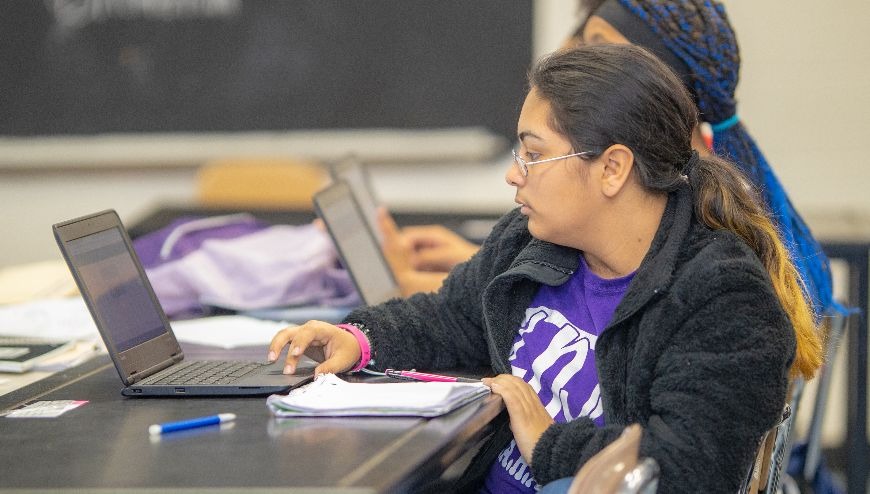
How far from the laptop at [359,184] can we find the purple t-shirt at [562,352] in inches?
34.6

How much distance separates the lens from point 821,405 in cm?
237

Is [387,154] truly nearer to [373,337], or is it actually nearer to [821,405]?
[821,405]

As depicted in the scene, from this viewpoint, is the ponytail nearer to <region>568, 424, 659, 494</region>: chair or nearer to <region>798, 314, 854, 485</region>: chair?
<region>568, 424, 659, 494</region>: chair

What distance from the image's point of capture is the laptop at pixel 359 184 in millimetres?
2596

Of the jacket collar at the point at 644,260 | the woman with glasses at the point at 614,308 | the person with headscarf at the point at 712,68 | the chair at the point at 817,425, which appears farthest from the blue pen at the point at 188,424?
the chair at the point at 817,425

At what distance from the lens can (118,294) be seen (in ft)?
5.26

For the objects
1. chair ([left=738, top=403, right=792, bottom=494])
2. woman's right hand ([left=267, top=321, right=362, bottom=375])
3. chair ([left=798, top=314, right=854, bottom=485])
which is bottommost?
chair ([left=798, top=314, right=854, bottom=485])

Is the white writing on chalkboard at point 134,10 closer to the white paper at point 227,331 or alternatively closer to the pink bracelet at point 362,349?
the white paper at point 227,331

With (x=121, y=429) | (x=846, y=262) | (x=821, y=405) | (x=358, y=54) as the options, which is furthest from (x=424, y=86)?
(x=121, y=429)

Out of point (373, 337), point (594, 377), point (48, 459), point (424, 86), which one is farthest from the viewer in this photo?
point (424, 86)

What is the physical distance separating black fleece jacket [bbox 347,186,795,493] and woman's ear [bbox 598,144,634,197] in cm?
9

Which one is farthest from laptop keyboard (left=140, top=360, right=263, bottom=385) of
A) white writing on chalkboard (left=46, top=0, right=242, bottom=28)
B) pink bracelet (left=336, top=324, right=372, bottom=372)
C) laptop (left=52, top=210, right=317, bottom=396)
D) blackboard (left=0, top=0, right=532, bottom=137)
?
white writing on chalkboard (left=46, top=0, right=242, bottom=28)

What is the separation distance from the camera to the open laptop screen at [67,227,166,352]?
5.09 feet

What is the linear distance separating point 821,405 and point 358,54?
2501 millimetres
